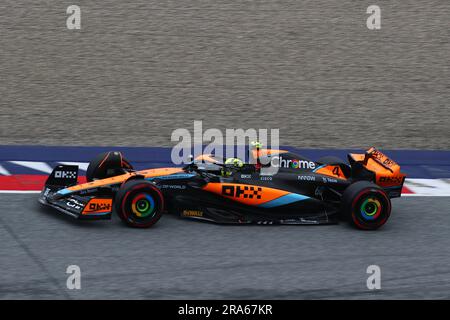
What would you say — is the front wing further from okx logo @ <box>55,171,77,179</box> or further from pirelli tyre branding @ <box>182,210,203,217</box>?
pirelli tyre branding @ <box>182,210,203,217</box>

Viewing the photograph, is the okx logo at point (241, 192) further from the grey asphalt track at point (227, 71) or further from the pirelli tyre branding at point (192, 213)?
the grey asphalt track at point (227, 71)

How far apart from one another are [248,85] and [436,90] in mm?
3888

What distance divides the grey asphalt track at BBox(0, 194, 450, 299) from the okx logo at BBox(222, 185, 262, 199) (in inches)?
13.7

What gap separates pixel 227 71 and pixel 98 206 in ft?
27.5

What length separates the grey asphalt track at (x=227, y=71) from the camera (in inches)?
560

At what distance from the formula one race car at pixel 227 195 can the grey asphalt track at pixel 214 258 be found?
0.48 ft

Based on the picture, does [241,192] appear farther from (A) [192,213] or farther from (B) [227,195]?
(A) [192,213]

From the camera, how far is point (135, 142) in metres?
13.3

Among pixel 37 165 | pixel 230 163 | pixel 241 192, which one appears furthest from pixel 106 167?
pixel 37 165

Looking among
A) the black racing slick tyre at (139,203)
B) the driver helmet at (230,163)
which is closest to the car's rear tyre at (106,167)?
the black racing slick tyre at (139,203)

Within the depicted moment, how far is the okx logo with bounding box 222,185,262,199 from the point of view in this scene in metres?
8.59

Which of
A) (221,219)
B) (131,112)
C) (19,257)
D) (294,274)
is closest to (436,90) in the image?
(131,112)

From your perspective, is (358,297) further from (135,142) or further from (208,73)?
(208,73)

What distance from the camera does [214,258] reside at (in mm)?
7520
